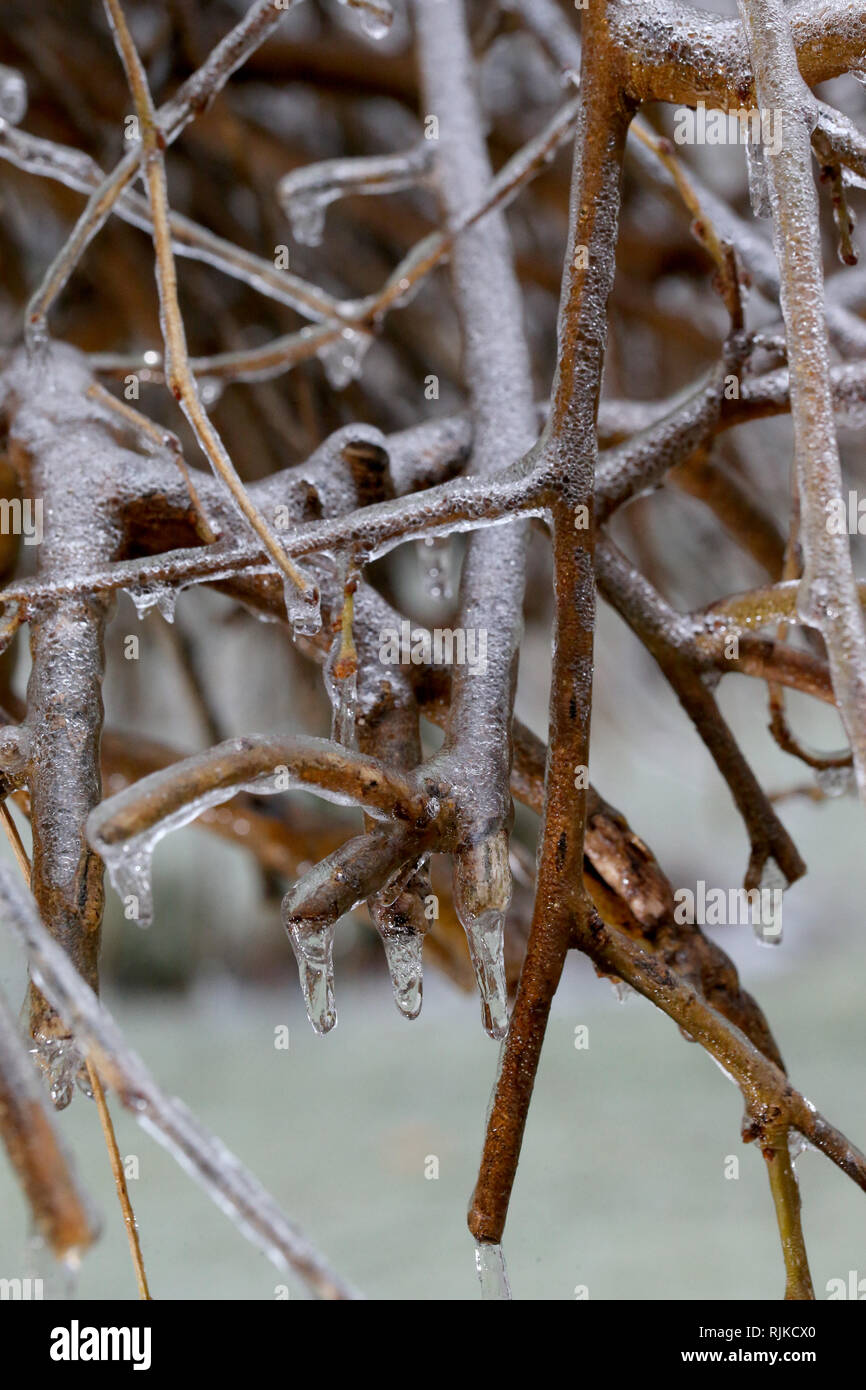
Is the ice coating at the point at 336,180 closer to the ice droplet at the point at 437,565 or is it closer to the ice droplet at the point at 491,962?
the ice droplet at the point at 437,565

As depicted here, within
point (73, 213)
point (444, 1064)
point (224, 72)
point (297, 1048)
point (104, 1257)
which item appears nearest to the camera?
point (224, 72)

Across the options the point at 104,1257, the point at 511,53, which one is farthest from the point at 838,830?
the point at 104,1257

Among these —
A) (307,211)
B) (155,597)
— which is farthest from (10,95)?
(155,597)

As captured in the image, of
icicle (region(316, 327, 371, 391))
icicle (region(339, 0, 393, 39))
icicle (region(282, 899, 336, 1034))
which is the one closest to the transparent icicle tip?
icicle (region(282, 899, 336, 1034))

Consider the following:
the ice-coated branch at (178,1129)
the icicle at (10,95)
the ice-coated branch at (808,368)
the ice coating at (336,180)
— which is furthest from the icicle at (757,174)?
the icicle at (10,95)

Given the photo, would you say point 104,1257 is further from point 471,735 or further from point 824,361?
point 824,361

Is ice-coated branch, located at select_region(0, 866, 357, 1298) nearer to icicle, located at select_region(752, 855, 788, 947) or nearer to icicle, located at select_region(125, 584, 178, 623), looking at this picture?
icicle, located at select_region(125, 584, 178, 623)
